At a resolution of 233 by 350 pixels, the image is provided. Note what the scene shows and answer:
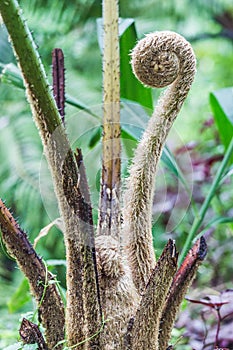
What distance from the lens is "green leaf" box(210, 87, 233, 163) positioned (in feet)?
2.58

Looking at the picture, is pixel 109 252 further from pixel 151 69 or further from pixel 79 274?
pixel 151 69

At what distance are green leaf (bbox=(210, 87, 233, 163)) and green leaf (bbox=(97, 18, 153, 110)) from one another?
107 millimetres

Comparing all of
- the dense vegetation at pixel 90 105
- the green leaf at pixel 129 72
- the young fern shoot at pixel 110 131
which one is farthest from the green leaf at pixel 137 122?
the dense vegetation at pixel 90 105

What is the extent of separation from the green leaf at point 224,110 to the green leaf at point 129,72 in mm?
107

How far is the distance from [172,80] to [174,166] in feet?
0.92

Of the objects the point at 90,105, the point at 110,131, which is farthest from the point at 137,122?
the point at 90,105

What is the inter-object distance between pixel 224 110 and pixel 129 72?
0.15 metres

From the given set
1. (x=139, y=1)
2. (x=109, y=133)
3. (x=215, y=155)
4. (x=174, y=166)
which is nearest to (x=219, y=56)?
(x=139, y=1)

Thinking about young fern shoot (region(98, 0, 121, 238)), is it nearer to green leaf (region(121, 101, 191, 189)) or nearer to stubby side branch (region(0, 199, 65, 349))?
stubby side branch (region(0, 199, 65, 349))

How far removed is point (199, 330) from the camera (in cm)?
81

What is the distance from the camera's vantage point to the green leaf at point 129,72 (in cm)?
74

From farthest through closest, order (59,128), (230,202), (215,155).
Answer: (230,202)
(215,155)
(59,128)

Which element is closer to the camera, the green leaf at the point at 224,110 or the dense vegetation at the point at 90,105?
the green leaf at the point at 224,110

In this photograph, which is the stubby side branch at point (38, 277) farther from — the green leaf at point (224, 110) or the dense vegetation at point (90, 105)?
the dense vegetation at point (90, 105)
